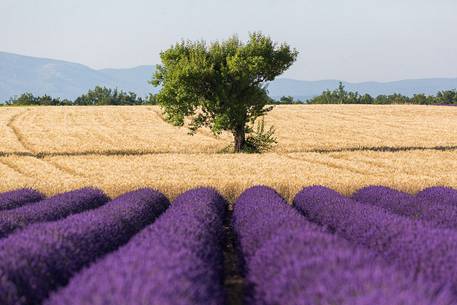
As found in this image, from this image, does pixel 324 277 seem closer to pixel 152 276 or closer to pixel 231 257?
pixel 152 276

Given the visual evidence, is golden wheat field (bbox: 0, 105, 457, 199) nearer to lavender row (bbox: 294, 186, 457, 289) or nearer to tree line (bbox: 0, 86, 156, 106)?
lavender row (bbox: 294, 186, 457, 289)

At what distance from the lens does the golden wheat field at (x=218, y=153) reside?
16203 mm

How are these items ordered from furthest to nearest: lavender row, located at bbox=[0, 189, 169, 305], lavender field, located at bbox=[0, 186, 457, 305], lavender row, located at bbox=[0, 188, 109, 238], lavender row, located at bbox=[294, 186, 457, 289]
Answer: lavender row, located at bbox=[0, 188, 109, 238] < lavender row, located at bbox=[294, 186, 457, 289] < lavender row, located at bbox=[0, 189, 169, 305] < lavender field, located at bbox=[0, 186, 457, 305]

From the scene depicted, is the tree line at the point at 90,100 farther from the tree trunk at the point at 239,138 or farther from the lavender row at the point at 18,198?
the lavender row at the point at 18,198

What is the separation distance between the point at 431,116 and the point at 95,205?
46.4 metres

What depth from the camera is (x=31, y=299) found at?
502 cm

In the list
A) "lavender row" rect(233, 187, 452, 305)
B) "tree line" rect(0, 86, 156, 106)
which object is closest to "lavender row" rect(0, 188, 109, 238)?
"lavender row" rect(233, 187, 452, 305)

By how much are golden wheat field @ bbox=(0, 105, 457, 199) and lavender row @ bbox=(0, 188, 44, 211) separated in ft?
4.95

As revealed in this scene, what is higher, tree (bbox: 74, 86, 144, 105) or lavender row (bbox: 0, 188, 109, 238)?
lavender row (bbox: 0, 188, 109, 238)

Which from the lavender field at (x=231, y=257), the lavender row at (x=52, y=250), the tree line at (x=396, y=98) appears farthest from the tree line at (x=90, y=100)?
the lavender row at (x=52, y=250)

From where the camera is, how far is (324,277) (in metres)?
3.72

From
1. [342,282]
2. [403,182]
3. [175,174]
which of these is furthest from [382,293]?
[175,174]

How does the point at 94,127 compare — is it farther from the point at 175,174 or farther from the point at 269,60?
the point at 175,174

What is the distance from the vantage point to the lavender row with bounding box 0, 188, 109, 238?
8430 mm
